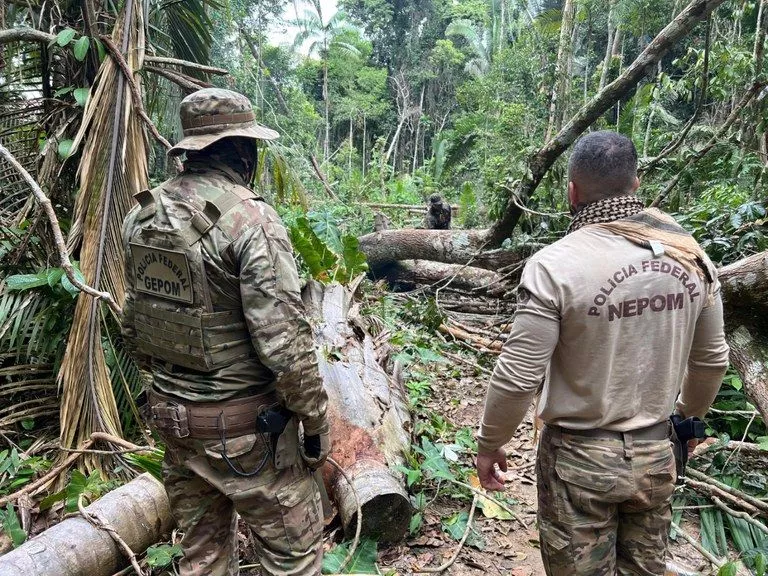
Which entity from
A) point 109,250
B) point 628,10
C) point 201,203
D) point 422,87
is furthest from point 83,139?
point 422,87

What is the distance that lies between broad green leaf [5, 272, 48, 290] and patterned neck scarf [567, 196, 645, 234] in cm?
327

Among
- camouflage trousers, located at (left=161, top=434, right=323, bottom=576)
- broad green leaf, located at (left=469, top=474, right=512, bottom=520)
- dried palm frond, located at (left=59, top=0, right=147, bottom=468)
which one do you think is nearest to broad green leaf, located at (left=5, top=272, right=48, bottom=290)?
dried palm frond, located at (left=59, top=0, right=147, bottom=468)

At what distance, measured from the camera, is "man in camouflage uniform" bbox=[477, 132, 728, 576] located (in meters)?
1.79

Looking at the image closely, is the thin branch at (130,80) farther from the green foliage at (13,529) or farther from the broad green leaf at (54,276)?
the green foliage at (13,529)

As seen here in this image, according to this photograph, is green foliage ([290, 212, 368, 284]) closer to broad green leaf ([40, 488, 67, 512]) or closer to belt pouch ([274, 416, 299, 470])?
broad green leaf ([40, 488, 67, 512])

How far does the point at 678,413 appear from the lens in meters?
2.29

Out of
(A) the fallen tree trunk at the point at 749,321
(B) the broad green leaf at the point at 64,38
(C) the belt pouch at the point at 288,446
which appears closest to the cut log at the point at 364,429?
(C) the belt pouch at the point at 288,446

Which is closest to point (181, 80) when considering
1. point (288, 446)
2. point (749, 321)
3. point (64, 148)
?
point (64, 148)

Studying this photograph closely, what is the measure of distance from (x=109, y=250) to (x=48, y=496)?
5.03 ft

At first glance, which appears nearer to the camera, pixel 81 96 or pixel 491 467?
pixel 491 467

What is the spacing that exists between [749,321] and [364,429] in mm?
2564

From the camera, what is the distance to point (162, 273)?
2123 millimetres

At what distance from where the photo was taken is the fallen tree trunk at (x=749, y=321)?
3.19 metres

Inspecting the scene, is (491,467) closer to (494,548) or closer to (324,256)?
(494,548)
